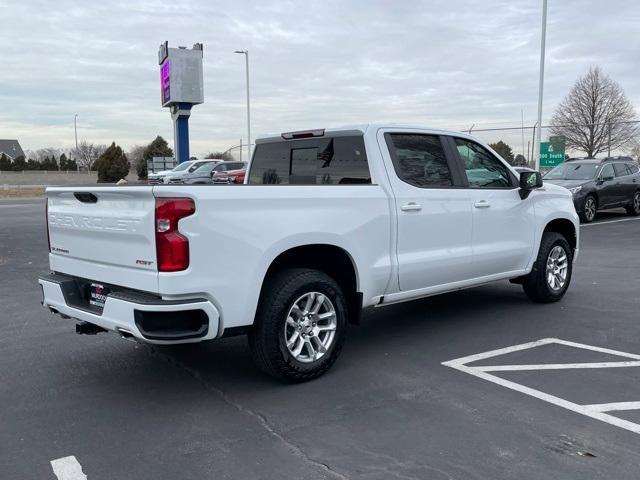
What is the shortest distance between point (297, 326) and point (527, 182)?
3174mm

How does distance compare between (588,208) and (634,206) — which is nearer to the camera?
(588,208)

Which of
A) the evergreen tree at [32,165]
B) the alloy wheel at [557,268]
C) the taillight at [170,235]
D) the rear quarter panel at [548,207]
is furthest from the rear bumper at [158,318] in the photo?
the evergreen tree at [32,165]

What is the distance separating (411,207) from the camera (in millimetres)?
5148

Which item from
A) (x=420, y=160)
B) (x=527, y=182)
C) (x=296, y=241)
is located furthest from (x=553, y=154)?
(x=296, y=241)

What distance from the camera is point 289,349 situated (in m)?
4.43

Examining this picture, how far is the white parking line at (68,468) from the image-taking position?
322 centimetres

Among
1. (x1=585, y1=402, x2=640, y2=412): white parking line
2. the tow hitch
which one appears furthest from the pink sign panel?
(x1=585, y1=402, x2=640, y2=412): white parking line

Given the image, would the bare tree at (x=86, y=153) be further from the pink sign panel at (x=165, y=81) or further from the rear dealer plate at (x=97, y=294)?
the rear dealer plate at (x=97, y=294)

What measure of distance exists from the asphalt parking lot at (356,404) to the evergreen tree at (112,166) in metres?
55.8

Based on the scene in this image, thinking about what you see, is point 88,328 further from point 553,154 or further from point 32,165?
point 32,165

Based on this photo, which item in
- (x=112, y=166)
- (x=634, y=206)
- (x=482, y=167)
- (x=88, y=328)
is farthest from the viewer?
(x=112, y=166)

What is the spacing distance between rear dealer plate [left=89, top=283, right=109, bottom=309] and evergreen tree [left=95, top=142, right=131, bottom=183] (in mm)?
57060

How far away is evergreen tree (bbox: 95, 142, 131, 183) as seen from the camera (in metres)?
59.4

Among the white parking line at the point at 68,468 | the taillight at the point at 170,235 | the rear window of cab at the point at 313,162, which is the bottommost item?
the white parking line at the point at 68,468
